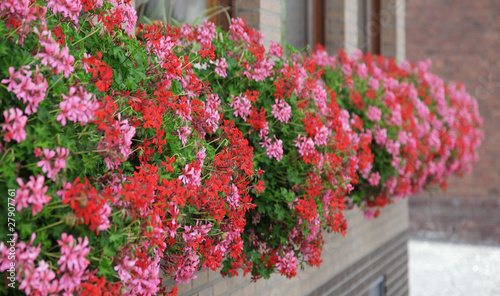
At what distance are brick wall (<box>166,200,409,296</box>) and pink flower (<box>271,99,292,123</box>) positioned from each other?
82cm

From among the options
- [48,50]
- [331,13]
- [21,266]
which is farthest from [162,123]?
[331,13]

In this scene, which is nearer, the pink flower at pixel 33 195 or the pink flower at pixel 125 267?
the pink flower at pixel 33 195

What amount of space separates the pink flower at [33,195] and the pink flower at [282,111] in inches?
54.9

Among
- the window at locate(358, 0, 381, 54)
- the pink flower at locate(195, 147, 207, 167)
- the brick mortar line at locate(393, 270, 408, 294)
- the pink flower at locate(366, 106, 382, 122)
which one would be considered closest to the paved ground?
the brick mortar line at locate(393, 270, 408, 294)

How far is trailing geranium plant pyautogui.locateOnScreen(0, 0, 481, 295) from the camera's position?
1373 mm

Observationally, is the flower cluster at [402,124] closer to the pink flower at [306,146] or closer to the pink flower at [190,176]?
the pink flower at [306,146]

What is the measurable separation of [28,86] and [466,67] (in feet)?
35.4

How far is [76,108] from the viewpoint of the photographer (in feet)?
4.58

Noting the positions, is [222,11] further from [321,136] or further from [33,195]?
[33,195]

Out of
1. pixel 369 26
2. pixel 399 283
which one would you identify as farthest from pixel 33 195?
pixel 399 283

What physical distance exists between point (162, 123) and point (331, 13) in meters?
3.69

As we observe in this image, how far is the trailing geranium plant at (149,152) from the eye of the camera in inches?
54.1

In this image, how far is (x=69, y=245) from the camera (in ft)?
4.42

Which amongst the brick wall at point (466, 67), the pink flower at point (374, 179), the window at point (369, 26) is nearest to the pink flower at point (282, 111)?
the pink flower at point (374, 179)
